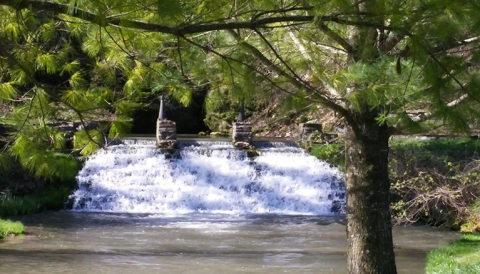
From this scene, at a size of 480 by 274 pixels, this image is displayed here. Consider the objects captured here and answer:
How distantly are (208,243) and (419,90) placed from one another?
28.0 ft

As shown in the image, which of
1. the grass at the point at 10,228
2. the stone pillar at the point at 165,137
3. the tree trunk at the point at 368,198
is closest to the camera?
the tree trunk at the point at 368,198

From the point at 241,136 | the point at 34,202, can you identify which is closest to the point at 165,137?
the point at 241,136

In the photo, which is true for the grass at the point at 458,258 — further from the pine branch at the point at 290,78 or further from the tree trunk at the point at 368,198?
the pine branch at the point at 290,78

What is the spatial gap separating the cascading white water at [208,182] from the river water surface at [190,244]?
0.83 m

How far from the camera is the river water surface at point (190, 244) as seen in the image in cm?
1070

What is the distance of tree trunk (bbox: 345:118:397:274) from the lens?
5.50 meters

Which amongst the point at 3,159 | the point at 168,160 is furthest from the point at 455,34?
the point at 168,160

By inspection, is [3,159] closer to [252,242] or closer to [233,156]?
[252,242]

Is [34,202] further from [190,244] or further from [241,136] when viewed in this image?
[241,136]

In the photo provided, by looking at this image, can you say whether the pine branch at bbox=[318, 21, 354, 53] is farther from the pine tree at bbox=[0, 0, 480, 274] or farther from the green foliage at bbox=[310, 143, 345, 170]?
the green foliage at bbox=[310, 143, 345, 170]

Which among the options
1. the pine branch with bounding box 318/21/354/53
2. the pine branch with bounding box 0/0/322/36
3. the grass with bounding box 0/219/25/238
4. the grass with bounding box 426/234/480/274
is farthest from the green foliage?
the pine branch with bounding box 0/0/322/36

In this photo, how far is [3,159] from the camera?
4.23m

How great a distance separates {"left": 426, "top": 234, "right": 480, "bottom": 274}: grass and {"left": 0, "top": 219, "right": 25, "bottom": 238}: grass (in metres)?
7.36

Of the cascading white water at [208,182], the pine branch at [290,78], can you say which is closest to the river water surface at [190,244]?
the cascading white water at [208,182]
